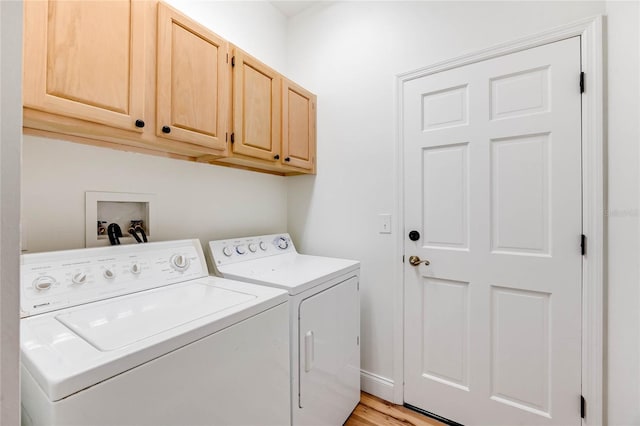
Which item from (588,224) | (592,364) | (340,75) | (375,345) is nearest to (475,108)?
(588,224)

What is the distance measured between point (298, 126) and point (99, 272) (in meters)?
1.43

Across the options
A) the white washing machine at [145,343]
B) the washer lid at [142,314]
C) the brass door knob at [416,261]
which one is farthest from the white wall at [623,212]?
the washer lid at [142,314]

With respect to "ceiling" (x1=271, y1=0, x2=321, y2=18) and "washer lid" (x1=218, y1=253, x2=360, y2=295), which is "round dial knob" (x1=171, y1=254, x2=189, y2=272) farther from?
"ceiling" (x1=271, y1=0, x2=321, y2=18)

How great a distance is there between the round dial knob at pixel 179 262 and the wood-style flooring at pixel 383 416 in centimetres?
131

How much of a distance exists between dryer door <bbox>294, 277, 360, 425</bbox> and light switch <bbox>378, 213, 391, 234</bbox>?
0.38 m

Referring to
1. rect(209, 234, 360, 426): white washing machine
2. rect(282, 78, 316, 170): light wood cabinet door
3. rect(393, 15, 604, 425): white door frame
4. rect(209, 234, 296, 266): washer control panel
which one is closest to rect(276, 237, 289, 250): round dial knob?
rect(209, 234, 296, 266): washer control panel

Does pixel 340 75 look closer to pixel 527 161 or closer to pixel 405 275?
pixel 527 161

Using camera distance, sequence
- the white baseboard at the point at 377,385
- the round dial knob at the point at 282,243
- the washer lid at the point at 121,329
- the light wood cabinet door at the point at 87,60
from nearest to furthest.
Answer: the washer lid at the point at 121,329 < the light wood cabinet door at the point at 87,60 < the white baseboard at the point at 377,385 < the round dial knob at the point at 282,243

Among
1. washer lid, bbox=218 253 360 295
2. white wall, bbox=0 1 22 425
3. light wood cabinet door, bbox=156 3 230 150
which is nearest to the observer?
white wall, bbox=0 1 22 425

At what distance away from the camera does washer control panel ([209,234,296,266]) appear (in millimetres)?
1674

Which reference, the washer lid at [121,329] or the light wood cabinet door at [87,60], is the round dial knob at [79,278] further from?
the light wood cabinet door at [87,60]

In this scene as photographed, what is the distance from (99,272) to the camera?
115 centimetres

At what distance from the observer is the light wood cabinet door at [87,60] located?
0.92m

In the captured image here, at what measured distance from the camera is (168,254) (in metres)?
1.40
